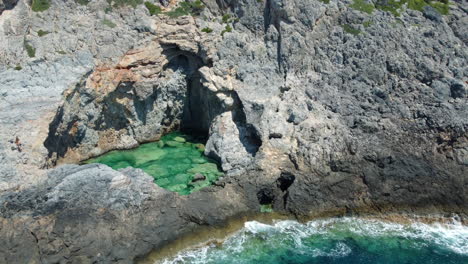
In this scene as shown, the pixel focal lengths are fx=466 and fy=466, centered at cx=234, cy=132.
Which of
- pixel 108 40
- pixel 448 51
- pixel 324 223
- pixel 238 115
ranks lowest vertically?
pixel 324 223

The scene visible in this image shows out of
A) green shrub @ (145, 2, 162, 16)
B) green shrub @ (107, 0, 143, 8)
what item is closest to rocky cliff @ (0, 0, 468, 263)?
green shrub @ (145, 2, 162, 16)

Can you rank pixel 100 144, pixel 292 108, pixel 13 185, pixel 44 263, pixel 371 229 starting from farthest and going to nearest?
pixel 100 144 → pixel 292 108 → pixel 371 229 → pixel 13 185 → pixel 44 263

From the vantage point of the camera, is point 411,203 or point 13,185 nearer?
point 13,185

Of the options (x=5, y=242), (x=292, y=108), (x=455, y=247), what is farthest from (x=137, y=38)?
(x=455, y=247)

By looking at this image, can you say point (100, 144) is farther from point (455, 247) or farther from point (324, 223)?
point (455, 247)

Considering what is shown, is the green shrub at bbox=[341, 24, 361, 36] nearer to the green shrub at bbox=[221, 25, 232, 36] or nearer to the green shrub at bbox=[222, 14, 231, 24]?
the green shrub at bbox=[221, 25, 232, 36]

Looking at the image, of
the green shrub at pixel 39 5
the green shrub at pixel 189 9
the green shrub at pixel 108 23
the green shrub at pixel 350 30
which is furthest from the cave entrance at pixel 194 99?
the green shrub at pixel 350 30

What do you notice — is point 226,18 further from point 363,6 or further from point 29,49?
point 29,49

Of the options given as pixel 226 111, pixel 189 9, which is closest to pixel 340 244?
pixel 226 111
